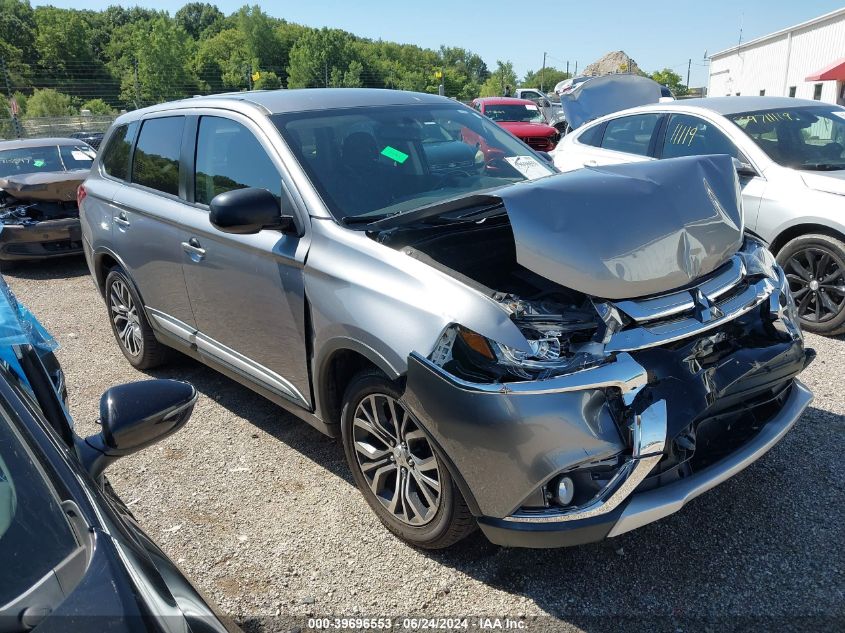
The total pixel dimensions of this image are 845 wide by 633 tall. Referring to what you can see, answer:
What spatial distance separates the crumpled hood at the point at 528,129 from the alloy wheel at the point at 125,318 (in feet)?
43.1

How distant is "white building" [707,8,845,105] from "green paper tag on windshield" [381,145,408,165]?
91.2 feet

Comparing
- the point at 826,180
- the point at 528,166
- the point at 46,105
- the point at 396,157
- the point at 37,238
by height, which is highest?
the point at 46,105

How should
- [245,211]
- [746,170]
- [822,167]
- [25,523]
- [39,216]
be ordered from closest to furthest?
1. [25,523]
2. [245,211]
3. [822,167]
4. [746,170]
5. [39,216]

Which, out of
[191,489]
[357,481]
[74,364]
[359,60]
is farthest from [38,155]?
[359,60]

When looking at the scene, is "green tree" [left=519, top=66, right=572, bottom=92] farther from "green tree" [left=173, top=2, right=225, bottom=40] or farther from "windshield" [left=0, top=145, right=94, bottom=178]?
"windshield" [left=0, top=145, right=94, bottom=178]

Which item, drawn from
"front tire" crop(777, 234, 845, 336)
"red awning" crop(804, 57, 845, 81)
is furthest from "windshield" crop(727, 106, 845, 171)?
"red awning" crop(804, 57, 845, 81)

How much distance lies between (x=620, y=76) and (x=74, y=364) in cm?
727

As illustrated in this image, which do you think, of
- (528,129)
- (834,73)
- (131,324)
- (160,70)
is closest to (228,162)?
(131,324)

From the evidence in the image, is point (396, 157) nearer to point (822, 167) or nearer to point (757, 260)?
point (757, 260)

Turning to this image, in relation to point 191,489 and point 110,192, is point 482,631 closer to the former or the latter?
point 191,489

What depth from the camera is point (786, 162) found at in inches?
208

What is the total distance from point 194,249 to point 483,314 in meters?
2.11

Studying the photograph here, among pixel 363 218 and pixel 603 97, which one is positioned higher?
pixel 603 97

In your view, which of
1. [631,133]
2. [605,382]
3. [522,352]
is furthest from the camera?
[631,133]
